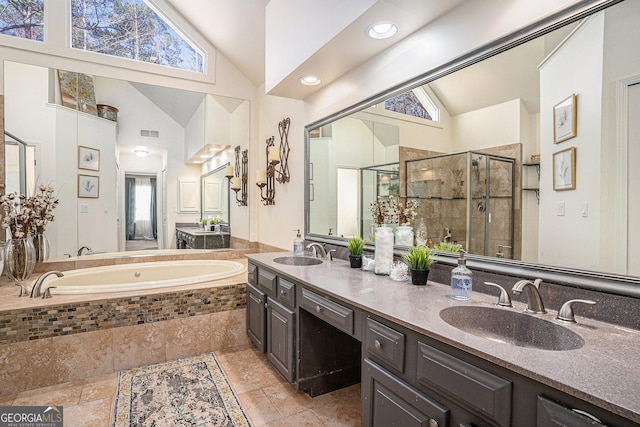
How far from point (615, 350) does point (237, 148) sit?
409 centimetres

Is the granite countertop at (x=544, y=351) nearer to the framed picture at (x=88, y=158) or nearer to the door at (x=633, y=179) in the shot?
the door at (x=633, y=179)

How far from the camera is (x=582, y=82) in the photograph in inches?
48.1

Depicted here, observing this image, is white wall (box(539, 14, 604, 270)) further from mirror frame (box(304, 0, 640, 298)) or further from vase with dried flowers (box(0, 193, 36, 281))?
vase with dried flowers (box(0, 193, 36, 281))

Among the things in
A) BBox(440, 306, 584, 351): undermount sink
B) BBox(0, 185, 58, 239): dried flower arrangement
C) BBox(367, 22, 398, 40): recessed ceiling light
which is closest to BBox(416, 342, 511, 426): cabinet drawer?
BBox(440, 306, 584, 351): undermount sink

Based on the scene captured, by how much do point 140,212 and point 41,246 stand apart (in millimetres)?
942

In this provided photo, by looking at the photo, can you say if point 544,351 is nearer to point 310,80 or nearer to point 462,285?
point 462,285

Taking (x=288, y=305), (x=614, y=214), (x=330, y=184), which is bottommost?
(x=288, y=305)

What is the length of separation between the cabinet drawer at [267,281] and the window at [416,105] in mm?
1371

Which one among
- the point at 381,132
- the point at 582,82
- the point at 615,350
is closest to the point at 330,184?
the point at 381,132

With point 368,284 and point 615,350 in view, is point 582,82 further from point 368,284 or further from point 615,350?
point 368,284

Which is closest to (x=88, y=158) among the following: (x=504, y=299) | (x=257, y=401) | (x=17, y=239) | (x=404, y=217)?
(x=17, y=239)

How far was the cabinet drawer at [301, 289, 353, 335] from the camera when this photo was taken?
1532mm

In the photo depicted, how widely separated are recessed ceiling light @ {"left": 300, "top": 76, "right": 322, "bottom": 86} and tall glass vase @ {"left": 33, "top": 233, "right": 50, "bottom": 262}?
282 centimetres

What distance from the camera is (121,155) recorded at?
12.1ft
